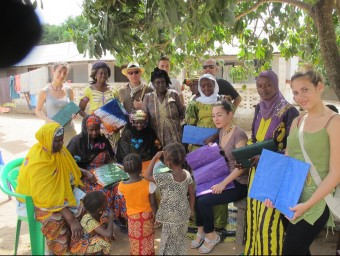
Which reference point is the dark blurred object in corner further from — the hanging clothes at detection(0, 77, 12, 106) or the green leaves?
the green leaves

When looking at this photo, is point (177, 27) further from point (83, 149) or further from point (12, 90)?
point (12, 90)

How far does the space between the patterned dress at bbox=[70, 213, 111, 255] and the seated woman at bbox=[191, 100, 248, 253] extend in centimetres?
97

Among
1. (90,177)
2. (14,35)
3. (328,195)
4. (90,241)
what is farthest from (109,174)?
(14,35)

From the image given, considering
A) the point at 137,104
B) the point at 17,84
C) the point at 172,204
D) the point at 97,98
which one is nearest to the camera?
the point at 172,204

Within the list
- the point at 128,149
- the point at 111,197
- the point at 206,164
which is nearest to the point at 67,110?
the point at 128,149

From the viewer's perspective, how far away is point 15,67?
2370cm

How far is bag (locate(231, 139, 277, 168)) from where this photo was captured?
2850 mm

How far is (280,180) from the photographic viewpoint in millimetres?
2385

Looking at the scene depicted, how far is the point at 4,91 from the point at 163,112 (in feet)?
52.0

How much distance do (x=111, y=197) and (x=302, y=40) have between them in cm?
400

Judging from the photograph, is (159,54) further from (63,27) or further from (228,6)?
(63,27)

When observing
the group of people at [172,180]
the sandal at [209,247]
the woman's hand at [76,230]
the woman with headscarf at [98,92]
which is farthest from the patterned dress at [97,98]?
the sandal at [209,247]

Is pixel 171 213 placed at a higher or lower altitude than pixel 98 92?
lower

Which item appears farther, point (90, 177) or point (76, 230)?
point (90, 177)
